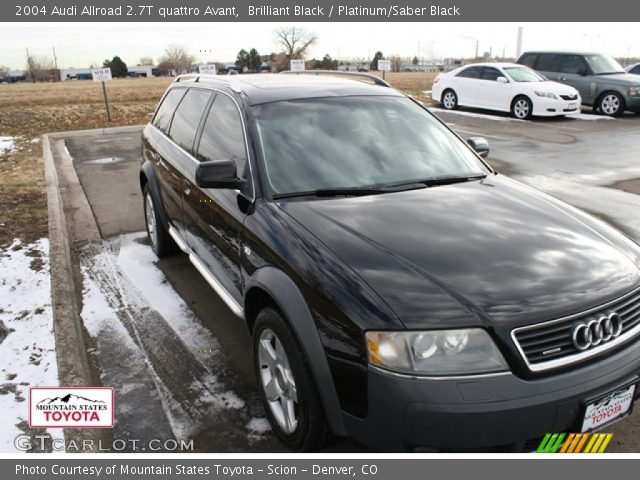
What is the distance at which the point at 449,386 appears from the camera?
212cm

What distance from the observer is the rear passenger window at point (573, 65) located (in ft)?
54.3

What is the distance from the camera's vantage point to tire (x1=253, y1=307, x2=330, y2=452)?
251cm

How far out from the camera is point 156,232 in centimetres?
546

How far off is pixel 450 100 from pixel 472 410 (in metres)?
16.9

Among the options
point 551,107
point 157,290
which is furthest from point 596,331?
point 551,107

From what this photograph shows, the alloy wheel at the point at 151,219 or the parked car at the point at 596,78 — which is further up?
the parked car at the point at 596,78

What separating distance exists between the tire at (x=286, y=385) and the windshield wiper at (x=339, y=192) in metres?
0.69

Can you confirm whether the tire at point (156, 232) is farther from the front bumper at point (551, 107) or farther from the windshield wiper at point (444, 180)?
the front bumper at point (551, 107)

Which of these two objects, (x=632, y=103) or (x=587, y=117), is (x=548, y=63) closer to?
(x=587, y=117)

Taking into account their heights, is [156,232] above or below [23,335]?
above

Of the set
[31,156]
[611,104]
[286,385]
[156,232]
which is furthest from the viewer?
[611,104]

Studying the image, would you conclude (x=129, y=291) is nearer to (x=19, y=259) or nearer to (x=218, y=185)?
(x=19, y=259)

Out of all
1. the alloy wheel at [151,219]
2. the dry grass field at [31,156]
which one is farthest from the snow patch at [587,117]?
the alloy wheel at [151,219]

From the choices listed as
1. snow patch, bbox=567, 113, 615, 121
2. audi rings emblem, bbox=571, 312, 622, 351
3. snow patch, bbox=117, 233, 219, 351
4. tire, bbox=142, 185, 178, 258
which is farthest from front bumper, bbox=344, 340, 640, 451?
snow patch, bbox=567, 113, 615, 121
